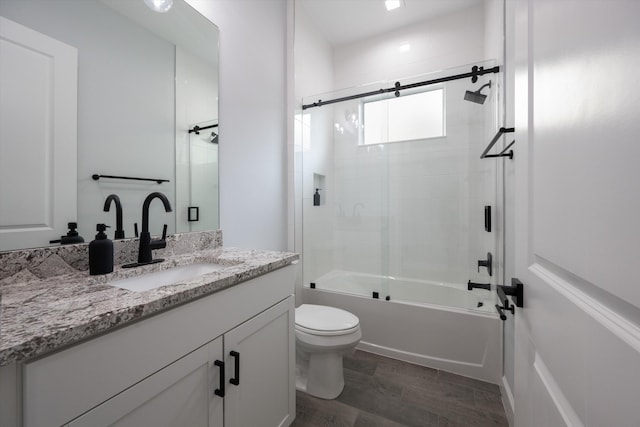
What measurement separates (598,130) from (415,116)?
245 centimetres

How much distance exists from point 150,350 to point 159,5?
1523 millimetres


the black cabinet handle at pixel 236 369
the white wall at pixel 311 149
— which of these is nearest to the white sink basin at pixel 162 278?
the black cabinet handle at pixel 236 369

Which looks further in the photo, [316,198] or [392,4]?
[316,198]

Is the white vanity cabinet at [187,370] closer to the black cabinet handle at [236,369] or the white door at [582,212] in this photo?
the black cabinet handle at [236,369]

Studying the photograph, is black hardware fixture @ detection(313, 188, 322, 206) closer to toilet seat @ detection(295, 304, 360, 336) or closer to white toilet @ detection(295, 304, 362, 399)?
toilet seat @ detection(295, 304, 360, 336)

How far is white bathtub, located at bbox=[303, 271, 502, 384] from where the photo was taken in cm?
175

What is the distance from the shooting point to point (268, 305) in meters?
1.12

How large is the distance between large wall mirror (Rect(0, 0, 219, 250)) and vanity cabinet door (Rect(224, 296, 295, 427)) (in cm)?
69

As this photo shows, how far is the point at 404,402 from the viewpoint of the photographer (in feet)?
4.99

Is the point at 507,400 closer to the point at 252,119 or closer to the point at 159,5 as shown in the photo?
the point at 252,119

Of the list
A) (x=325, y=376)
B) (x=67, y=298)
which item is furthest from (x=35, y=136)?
(x=325, y=376)

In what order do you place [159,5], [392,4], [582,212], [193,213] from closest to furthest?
1. [582,212]
2. [159,5]
3. [193,213]
4. [392,4]

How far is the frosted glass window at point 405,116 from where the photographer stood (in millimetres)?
2496

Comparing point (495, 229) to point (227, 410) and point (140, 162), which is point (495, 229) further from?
point (140, 162)
